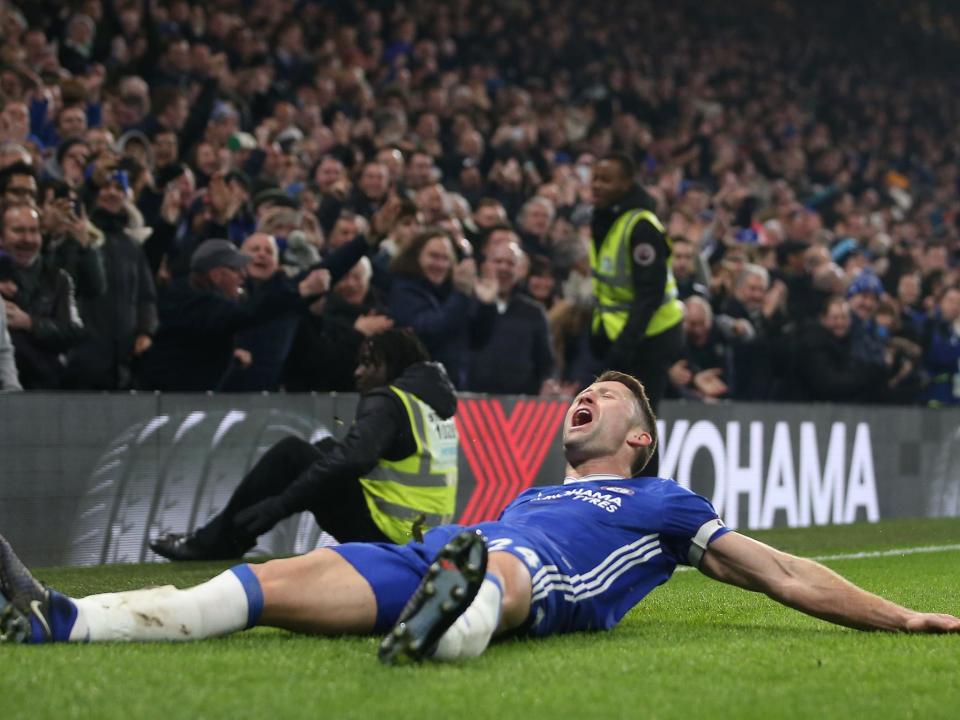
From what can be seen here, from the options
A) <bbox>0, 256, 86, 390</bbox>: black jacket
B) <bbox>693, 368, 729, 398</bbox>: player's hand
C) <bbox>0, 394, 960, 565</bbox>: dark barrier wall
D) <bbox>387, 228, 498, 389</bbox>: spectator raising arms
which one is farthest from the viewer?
<bbox>693, 368, 729, 398</bbox>: player's hand

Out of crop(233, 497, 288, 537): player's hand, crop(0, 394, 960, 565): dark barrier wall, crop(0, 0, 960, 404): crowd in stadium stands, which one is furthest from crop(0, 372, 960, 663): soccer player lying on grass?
crop(0, 0, 960, 404): crowd in stadium stands

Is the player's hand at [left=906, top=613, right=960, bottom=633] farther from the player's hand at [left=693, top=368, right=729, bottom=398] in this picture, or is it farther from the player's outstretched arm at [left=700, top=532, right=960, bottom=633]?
the player's hand at [left=693, top=368, right=729, bottom=398]

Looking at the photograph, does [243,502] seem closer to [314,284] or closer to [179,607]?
[314,284]

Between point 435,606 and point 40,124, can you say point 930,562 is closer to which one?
point 435,606

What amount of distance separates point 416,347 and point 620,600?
120 inches

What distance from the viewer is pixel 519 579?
5.02 m

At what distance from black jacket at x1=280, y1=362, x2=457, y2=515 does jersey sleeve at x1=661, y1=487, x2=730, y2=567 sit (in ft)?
9.09

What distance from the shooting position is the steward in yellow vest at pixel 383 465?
26.6ft

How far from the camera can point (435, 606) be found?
4270 mm

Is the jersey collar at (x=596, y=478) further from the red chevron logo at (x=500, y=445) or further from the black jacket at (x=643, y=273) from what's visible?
the red chevron logo at (x=500, y=445)

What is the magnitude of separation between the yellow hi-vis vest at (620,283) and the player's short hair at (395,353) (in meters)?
1.66

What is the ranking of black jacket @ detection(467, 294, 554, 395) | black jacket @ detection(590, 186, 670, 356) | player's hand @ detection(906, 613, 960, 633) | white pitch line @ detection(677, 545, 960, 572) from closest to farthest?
1. player's hand @ detection(906, 613, 960, 633)
2. black jacket @ detection(590, 186, 670, 356)
3. white pitch line @ detection(677, 545, 960, 572)
4. black jacket @ detection(467, 294, 554, 395)

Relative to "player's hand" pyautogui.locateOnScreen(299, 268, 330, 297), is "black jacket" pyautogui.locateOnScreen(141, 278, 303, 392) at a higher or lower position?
lower

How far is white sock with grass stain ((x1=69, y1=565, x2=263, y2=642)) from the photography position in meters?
4.79
